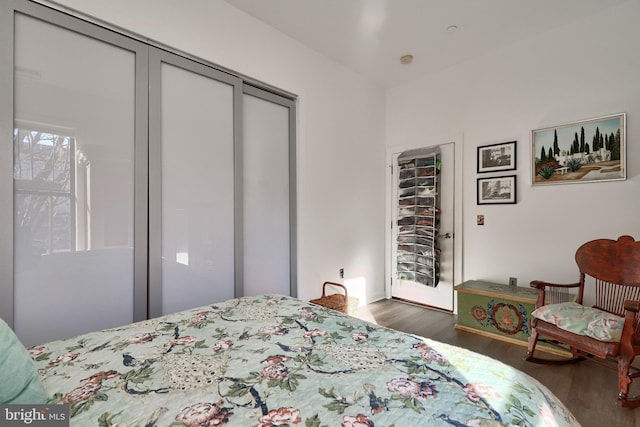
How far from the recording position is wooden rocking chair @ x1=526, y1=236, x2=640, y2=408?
1877 mm

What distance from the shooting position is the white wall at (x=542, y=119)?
2.61 metres

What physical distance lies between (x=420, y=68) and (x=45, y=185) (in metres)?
3.86

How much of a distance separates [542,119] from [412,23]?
162 centimetres

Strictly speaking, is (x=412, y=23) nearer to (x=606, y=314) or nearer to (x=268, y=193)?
(x=268, y=193)

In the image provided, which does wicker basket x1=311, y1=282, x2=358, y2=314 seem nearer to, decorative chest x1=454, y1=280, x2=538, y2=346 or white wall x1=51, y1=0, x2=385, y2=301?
white wall x1=51, y1=0, x2=385, y2=301

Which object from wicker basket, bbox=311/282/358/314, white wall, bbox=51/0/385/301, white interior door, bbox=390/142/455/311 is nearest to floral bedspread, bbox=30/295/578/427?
wicker basket, bbox=311/282/358/314

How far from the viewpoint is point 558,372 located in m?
2.26

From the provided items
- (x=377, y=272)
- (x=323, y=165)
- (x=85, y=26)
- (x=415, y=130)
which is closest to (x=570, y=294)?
(x=377, y=272)

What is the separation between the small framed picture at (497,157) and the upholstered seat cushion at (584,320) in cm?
153

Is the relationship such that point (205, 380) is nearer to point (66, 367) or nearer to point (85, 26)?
point (66, 367)

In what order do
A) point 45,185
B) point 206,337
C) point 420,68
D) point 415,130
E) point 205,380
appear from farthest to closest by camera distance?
point 415,130 → point 420,68 → point 45,185 → point 206,337 → point 205,380

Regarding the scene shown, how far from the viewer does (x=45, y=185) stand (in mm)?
1810

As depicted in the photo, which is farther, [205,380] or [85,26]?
[85,26]

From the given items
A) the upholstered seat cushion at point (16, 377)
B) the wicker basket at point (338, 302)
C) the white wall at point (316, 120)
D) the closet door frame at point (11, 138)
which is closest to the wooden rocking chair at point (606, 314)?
the wicker basket at point (338, 302)
